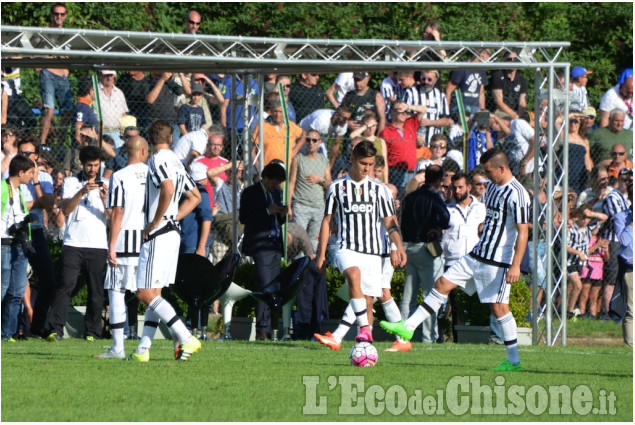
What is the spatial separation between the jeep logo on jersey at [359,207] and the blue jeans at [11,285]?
4.42 meters

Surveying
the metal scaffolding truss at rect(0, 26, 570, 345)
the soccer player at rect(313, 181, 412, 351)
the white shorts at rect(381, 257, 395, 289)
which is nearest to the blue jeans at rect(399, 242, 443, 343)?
the white shorts at rect(381, 257, 395, 289)

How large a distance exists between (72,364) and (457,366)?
371 cm

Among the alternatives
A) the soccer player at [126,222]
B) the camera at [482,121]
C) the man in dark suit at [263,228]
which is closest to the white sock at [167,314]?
the soccer player at [126,222]

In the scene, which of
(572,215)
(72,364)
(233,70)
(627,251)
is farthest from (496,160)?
(572,215)

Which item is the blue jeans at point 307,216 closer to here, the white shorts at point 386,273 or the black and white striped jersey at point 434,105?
the white shorts at point 386,273

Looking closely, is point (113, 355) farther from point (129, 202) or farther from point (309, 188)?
point (309, 188)

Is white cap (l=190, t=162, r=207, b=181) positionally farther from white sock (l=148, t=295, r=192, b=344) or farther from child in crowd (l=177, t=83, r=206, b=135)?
white sock (l=148, t=295, r=192, b=344)

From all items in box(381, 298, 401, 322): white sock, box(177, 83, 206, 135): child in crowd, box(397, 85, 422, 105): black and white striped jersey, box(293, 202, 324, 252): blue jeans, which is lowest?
box(381, 298, 401, 322): white sock

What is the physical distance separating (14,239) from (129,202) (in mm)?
3450

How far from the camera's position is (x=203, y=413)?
28.7ft

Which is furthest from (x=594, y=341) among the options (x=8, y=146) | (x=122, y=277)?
(x=8, y=146)

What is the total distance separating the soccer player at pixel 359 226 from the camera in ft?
44.7

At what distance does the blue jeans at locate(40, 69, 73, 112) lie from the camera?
19.6 meters

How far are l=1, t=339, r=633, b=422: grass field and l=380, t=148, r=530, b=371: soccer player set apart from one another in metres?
0.49
